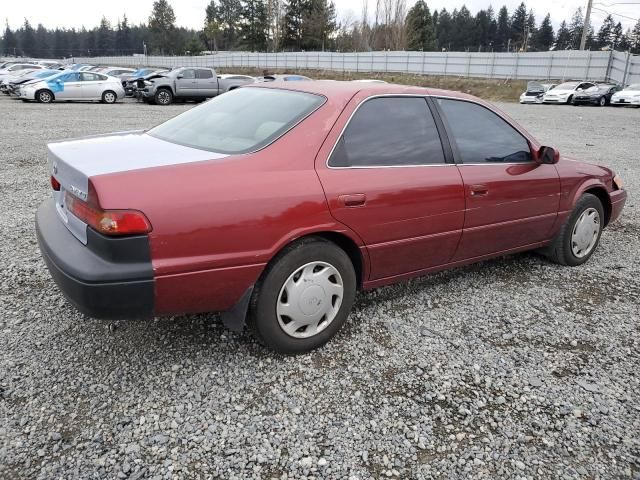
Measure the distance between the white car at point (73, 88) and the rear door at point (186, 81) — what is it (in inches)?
103

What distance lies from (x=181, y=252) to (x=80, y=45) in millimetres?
134612

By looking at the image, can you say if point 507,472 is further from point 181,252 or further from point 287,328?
point 181,252

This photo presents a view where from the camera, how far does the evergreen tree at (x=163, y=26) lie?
91.2 meters

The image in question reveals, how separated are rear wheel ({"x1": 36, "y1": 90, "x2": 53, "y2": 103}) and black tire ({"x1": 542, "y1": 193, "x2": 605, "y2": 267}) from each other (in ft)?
68.0

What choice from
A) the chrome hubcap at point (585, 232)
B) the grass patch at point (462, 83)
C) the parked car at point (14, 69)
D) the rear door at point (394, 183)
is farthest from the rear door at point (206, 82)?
the rear door at point (394, 183)

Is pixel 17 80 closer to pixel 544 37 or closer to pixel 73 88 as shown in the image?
pixel 73 88

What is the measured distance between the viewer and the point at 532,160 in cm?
394

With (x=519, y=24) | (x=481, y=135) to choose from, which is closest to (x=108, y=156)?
(x=481, y=135)

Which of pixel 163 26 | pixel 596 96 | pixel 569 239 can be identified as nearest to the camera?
pixel 569 239

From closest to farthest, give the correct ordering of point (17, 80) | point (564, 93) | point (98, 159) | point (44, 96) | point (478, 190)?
point (98, 159) → point (478, 190) → point (44, 96) → point (17, 80) → point (564, 93)

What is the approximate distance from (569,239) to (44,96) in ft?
68.8

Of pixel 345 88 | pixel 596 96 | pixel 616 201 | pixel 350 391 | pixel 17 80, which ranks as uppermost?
pixel 345 88

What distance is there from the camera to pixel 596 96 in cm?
2597

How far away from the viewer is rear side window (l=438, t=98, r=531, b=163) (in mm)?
3523
